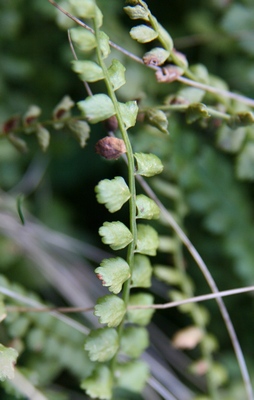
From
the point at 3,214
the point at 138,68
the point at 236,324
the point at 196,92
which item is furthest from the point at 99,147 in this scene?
the point at 236,324

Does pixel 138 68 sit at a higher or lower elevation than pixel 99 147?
lower

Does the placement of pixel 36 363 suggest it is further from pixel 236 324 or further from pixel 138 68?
pixel 138 68

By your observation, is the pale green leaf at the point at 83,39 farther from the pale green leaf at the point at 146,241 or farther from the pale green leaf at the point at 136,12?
the pale green leaf at the point at 146,241

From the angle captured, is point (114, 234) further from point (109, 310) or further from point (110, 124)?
point (110, 124)

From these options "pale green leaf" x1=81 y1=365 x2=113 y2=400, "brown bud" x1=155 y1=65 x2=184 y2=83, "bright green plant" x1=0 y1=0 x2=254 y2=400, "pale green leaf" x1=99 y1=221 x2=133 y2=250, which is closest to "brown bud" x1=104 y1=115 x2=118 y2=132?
"bright green plant" x1=0 y1=0 x2=254 y2=400

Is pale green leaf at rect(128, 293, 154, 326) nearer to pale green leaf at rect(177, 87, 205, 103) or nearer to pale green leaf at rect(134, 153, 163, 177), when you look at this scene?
pale green leaf at rect(134, 153, 163, 177)

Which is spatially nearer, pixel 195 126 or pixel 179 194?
pixel 179 194

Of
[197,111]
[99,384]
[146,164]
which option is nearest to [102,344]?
[99,384]

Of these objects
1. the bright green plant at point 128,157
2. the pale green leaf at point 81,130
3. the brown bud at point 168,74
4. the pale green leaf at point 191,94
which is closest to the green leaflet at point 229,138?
the bright green plant at point 128,157
